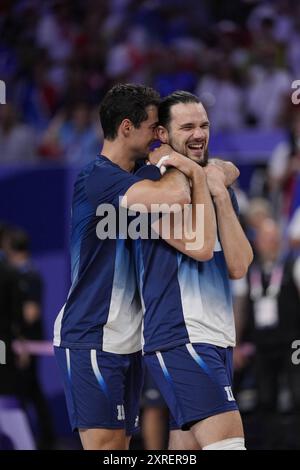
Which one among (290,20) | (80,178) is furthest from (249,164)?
(80,178)

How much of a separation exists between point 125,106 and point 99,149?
625 centimetres

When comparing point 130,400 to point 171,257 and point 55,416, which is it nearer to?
point 171,257

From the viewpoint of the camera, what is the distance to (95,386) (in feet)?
18.9

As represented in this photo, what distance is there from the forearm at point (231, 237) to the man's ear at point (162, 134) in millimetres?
459

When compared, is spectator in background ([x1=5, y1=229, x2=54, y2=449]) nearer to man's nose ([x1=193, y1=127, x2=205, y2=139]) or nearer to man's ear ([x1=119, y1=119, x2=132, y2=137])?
man's ear ([x1=119, y1=119, x2=132, y2=137])

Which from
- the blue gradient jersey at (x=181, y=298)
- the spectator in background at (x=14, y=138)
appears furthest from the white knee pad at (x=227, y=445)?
the spectator in background at (x=14, y=138)

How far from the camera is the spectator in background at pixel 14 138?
1272cm

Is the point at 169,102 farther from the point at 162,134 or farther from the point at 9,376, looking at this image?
the point at 9,376

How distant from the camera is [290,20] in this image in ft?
45.0

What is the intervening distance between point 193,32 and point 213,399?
382 inches

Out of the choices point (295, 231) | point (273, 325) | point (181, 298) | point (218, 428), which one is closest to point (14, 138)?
point (295, 231)

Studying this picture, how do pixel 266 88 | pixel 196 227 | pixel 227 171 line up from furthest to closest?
1. pixel 266 88
2. pixel 227 171
3. pixel 196 227
